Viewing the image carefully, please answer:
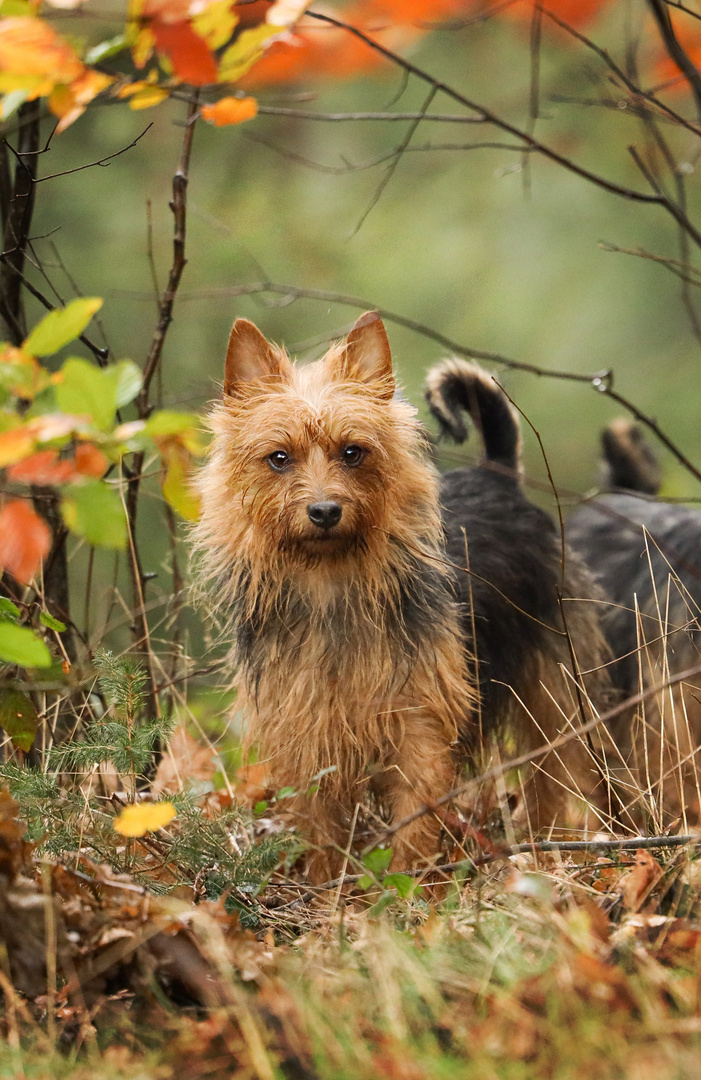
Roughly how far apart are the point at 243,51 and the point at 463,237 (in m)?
7.55

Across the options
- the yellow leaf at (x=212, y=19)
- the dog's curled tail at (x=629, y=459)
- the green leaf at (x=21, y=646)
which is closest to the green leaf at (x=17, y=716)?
the green leaf at (x=21, y=646)

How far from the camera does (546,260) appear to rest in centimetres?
980

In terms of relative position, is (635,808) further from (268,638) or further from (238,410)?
(238,410)

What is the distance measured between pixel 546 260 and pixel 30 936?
880cm

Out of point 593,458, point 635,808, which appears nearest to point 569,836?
point 635,808

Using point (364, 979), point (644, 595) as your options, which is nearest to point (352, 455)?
point (364, 979)

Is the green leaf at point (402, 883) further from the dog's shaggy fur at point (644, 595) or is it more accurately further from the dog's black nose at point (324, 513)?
the dog's shaggy fur at point (644, 595)

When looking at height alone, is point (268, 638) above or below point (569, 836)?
above

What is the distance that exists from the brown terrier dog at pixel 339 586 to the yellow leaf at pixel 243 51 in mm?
843

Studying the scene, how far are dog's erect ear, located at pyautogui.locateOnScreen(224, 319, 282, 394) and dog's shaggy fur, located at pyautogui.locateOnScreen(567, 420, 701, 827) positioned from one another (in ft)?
4.87

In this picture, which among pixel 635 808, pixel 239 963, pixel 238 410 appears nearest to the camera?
pixel 239 963

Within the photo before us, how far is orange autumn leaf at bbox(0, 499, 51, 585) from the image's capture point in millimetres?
1907

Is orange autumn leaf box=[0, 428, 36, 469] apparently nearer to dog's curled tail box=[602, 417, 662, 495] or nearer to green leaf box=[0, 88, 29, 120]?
green leaf box=[0, 88, 29, 120]

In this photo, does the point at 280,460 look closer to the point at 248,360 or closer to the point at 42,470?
the point at 248,360
